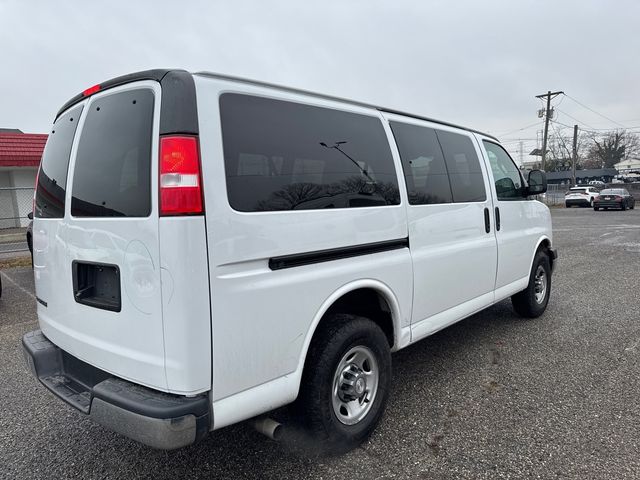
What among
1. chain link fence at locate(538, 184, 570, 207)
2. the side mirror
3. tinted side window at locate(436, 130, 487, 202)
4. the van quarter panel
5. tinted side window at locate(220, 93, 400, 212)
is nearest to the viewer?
the van quarter panel

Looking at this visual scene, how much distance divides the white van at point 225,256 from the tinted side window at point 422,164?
0.03m

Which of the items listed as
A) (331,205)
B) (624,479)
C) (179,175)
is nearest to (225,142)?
(179,175)

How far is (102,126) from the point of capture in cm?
238

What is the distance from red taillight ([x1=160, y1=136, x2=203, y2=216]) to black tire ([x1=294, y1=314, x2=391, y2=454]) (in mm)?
1089

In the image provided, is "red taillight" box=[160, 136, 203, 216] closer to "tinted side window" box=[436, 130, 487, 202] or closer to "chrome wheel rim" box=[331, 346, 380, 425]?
"chrome wheel rim" box=[331, 346, 380, 425]

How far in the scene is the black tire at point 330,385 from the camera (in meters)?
2.47

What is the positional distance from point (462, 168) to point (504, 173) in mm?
933

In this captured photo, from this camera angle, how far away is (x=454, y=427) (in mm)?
2955

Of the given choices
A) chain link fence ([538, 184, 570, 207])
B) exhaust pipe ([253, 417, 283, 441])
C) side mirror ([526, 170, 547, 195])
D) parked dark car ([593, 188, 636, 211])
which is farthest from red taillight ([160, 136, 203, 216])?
chain link fence ([538, 184, 570, 207])

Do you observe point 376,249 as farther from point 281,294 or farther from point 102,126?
point 102,126

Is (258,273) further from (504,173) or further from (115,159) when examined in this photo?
(504,173)

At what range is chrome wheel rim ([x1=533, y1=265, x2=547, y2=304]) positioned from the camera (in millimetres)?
5245

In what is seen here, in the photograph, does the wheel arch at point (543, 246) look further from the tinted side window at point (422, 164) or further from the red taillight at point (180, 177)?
the red taillight at point (180, 177)

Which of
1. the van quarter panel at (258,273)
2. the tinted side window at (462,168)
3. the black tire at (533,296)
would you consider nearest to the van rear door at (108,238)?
the van quarter panel at (258,273)
